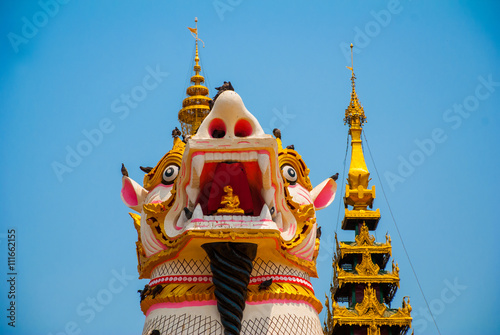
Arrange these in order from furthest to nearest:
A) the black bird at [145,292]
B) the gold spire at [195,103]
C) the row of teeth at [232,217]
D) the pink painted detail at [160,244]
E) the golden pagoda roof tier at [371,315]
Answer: the golden pagoda roof tier at [371,315] < the gold spire at [195,103] < the black bird at [145,292] < the pink painted detail at [160,244] < the row of teeth at [232,217]

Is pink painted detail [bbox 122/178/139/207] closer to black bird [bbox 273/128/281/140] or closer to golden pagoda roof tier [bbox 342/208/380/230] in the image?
black bird [bbox 273/128/281/140]

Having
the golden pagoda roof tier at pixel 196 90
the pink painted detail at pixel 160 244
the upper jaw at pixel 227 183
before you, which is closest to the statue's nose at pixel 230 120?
the upper jaw at pixel 227 183

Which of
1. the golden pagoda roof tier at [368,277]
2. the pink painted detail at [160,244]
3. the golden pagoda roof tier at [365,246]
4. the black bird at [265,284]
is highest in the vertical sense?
the golden pagoda roof tier at [365,246]

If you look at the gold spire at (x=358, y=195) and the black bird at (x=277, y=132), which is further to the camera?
the gold spire at (x=358, y=195)

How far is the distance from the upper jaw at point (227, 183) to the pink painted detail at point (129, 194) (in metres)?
1.24

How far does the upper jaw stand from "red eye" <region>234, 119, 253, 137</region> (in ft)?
1.35

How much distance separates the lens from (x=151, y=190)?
55.8ft

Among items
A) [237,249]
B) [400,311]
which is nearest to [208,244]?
[237,249]

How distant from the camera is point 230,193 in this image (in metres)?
15.7

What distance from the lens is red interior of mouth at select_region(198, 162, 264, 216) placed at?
15.8 metres

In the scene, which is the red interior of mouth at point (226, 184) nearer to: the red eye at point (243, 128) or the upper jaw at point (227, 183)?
the upper jaw at point (227, 183)

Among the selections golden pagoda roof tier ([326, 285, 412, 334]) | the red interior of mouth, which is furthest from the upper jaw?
golden pagoda roof tier ([326, 285, 412, 334])

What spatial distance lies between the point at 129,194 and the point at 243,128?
8.27 ft

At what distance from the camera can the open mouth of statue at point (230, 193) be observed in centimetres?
1550
